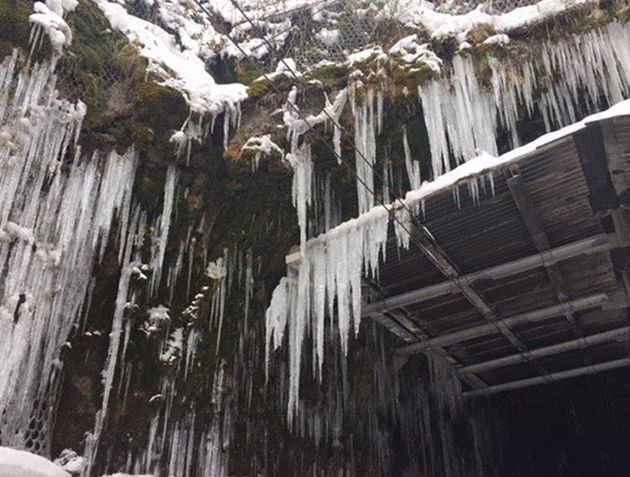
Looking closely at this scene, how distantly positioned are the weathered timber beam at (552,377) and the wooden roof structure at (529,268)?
5cm

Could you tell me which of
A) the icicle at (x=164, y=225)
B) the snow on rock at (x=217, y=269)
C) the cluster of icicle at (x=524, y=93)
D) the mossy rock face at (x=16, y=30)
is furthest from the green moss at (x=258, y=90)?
the mossy rock face at (x=16, y=30)

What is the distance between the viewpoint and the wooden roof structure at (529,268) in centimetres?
602

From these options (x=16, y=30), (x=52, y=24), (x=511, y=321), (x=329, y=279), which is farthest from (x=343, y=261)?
(x=16, y=30)

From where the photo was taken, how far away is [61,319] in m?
6.70

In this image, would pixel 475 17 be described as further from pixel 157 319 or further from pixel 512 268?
pixel 157 319

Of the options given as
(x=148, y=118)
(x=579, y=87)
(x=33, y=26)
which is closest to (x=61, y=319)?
(x=148, y=118)

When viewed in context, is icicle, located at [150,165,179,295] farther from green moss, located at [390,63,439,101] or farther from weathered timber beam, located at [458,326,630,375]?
weathered timber beam, located at [458,326,630,375]

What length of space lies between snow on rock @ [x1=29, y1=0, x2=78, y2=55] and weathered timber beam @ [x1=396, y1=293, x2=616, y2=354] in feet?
19.7

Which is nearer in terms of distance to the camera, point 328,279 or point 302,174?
point 328,279

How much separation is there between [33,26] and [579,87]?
562 cm

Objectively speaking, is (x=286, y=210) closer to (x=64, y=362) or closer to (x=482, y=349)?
(x=64, y=362)

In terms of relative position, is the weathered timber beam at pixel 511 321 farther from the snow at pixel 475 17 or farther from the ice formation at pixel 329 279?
the snow at pixel 475 17

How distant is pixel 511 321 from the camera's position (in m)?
8.73

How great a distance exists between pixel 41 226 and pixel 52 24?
2.09 m
